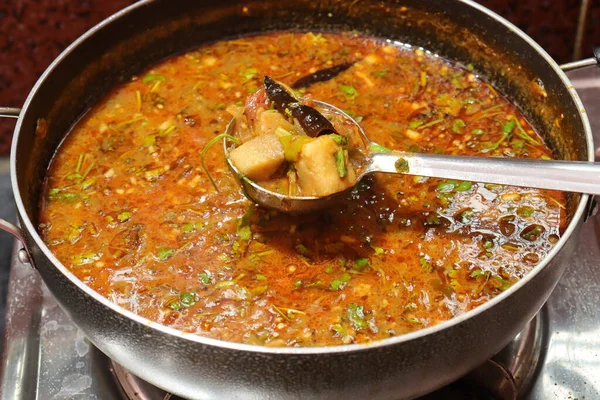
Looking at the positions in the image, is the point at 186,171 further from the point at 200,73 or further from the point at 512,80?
the point at 512,80

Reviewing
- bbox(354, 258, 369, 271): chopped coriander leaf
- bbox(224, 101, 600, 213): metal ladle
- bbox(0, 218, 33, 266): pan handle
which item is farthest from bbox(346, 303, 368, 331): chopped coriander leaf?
bbox(0, 218, 33, 266): pan handle

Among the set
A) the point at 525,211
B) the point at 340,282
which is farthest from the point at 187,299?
the point at 525,211

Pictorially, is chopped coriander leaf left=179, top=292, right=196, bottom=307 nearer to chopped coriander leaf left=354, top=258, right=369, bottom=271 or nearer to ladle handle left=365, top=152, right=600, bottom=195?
chopped coriander leaf left=354, top=258, right=369, bottom=271

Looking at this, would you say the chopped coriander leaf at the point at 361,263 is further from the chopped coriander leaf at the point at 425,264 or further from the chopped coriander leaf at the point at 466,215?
the chopped coriander leaf at the point at 466,215

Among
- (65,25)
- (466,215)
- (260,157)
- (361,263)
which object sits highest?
(65,25)

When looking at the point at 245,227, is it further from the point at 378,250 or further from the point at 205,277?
the point at 378,250

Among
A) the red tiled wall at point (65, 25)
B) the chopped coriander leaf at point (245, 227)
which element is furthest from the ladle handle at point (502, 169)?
the red tiled wall at point (65, 25)
